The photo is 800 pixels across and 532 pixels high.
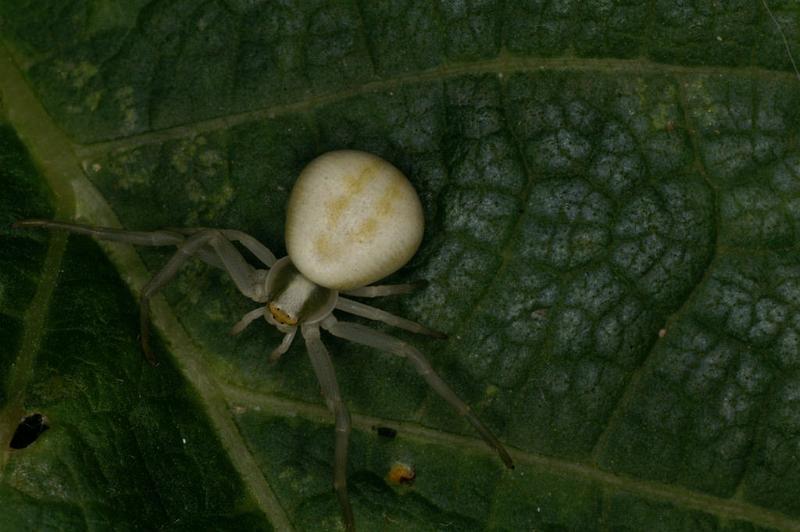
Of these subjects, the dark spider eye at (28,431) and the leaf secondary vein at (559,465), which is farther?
the leaf secondary vein at (559,465)

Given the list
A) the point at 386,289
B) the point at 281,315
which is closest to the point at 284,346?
the point at 281,315

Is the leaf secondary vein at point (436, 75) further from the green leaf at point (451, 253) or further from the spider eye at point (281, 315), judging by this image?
the spider eye at point (281, 315)

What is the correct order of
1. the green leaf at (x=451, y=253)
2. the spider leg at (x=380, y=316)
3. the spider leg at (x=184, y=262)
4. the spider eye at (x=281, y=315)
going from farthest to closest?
the spider eye at (x=281, y=315) < the spider leg at (x=380, y=316) < the spider leg at (x=184, y=262) < the green leaf at (x=451, y=253)

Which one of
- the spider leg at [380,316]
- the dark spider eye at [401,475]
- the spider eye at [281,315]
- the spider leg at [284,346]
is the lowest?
the dark spider eye at [401,475]

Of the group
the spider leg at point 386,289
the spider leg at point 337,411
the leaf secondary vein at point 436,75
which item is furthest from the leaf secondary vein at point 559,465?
the leaf secondary vein at point 436,75

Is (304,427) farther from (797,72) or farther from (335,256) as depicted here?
(797,72)

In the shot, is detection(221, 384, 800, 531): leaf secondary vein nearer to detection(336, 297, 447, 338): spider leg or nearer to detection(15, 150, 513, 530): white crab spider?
detection(15, 150, 513, 530): white crab spider

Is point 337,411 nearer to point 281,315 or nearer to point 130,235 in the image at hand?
point 281,315

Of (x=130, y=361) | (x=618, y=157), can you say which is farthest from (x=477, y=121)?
(x=130, y=361)
